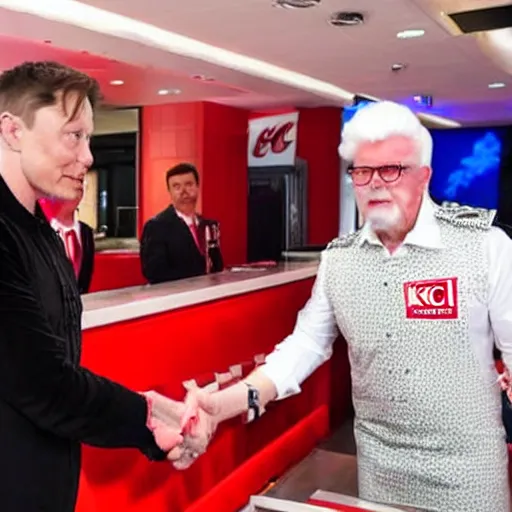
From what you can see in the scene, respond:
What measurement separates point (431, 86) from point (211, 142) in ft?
8.24

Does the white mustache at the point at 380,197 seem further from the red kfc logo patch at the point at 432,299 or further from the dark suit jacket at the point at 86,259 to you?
the dark suit jacket at the point at 86,259

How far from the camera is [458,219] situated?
1758 millimetres

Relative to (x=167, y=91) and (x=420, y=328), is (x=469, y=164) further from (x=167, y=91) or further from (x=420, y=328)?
(x=420, y=328)

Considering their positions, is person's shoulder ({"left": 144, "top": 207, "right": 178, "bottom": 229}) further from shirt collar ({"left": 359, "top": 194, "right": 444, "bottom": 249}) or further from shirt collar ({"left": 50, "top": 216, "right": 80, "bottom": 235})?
shirt collar ({"left": 359, "top": 194, "right": 444, "bottom": 249})

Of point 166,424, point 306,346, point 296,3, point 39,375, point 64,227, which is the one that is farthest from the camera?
point 296,3

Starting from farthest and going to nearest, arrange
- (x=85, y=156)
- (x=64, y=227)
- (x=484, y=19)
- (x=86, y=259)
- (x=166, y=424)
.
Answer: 1. (x=484, y=19)
2. (x=86, y=259)
3. (x=64, y=227)
4. (x=166, y=424)
5. (x=85, y=156)

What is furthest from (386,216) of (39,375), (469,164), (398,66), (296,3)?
(469,164)

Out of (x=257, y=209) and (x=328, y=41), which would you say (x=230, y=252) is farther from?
(x=328, y=41)

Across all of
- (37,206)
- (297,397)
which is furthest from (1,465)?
(297,397)

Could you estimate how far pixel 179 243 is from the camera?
13.7 feet

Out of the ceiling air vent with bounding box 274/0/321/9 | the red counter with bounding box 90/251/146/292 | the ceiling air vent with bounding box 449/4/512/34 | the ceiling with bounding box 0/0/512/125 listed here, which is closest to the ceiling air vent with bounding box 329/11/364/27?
the ceiling with bounding box 0/0/512/125

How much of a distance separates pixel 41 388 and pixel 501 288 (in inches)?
42.5

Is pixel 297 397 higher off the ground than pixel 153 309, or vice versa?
pixel 153 309

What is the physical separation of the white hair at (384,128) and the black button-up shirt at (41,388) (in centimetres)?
80
